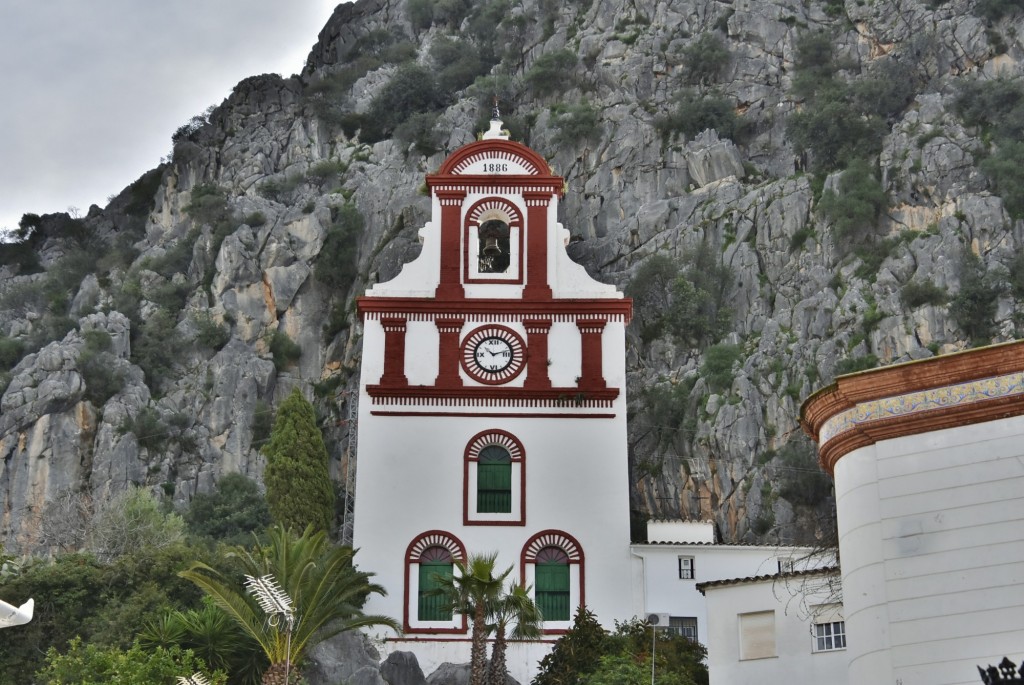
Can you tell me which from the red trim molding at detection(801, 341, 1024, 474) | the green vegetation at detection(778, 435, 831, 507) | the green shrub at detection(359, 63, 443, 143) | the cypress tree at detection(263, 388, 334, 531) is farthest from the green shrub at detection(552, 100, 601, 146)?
the red trim molding at detection(801, 341, 1024, 474)

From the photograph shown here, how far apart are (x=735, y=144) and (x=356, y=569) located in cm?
4143

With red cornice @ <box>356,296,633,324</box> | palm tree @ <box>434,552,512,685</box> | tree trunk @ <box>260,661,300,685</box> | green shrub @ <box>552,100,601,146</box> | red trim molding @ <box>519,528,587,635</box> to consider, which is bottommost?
tree trunk @ <box>260,661,300,685</box>

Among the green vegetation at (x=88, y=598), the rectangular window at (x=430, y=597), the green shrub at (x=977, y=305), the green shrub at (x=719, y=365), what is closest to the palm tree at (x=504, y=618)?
the rectangular window at (x=430, y=597)

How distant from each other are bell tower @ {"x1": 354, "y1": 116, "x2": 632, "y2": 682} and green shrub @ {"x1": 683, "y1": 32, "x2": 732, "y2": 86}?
117ft

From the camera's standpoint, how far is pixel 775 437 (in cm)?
6309

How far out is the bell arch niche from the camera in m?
53.6

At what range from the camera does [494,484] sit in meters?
50.9

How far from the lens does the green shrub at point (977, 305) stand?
65.1m

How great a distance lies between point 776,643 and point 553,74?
57.5m

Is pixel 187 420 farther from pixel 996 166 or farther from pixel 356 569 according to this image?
pixel 996 166

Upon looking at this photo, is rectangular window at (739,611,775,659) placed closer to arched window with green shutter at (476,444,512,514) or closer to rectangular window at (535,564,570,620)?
rectangular window at (535,564,570,620)

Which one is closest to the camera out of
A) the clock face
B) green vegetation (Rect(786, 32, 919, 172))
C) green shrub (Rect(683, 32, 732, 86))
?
the clock face

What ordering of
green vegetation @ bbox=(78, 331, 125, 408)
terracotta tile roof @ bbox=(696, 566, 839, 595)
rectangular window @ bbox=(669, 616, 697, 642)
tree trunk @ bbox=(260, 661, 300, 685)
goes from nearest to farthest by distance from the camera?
terracotta tile roof @ bbox=(696, 566, 839, 595), tree trunk @ bbox=(260, 661, 300, 685), rectangular window @ bbox=(669, 616, 697, 642), green vegetation @ bbox=(78, 331, 125, 408)

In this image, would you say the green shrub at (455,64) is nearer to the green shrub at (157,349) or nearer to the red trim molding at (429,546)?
the green shrub at (157,349)
